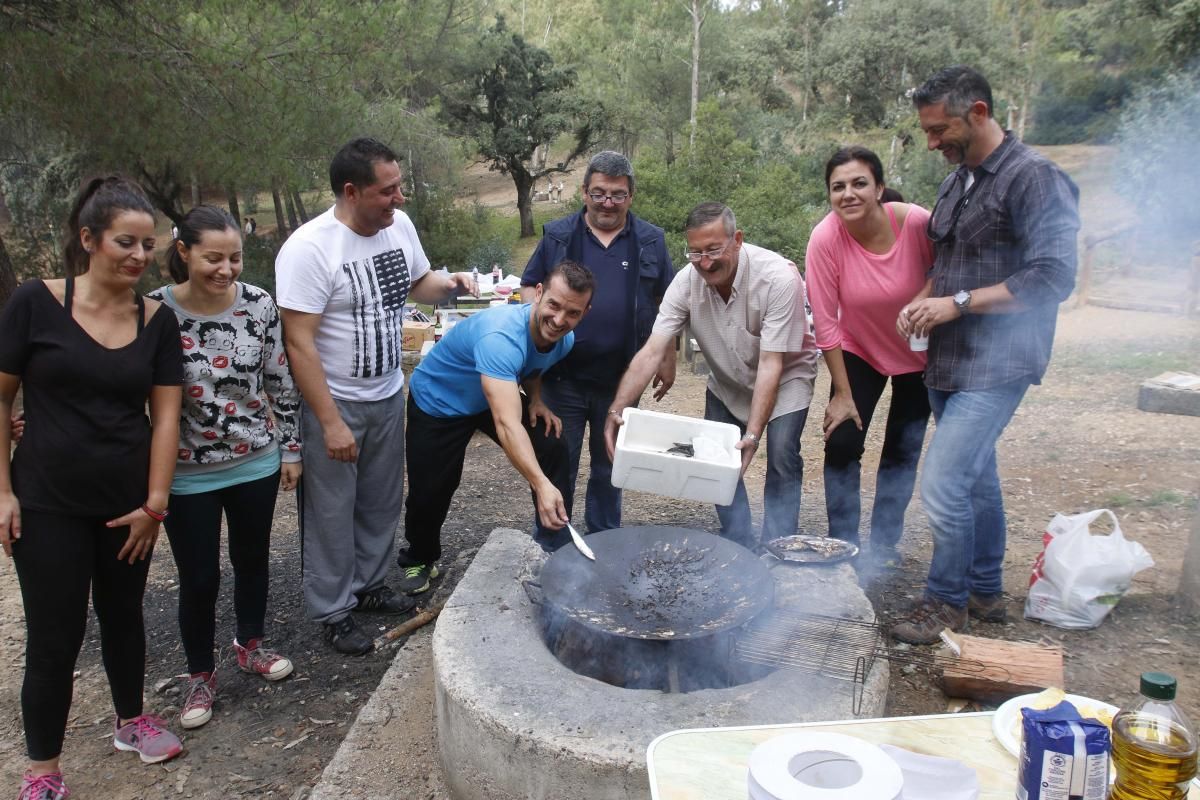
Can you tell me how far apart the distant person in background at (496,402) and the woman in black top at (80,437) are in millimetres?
1040

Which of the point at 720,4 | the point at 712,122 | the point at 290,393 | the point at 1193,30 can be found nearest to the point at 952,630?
the point at 290,393

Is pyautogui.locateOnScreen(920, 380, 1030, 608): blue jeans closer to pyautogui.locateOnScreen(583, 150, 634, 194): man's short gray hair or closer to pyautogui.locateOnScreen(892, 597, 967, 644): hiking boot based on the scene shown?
pyautogui.locateOnScreen(892, 597, 967, 644): hiking boot

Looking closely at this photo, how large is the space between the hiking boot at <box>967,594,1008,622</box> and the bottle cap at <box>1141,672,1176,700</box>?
214 centimetres

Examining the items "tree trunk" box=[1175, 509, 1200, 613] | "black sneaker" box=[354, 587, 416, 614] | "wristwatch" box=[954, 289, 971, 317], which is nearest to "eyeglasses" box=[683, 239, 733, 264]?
"wristwatch" box=[954, 289, 971, 317]

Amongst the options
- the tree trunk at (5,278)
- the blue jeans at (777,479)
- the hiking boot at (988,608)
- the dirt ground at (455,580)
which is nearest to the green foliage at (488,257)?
the tree trunk at (5,278)

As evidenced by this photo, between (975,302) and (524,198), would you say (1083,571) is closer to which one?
(975,302)

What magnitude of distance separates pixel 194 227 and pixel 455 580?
1.65 meters

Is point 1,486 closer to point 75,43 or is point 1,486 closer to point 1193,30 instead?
point 75,43

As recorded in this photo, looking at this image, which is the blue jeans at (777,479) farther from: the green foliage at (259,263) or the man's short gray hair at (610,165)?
the green foliage at (259,263)

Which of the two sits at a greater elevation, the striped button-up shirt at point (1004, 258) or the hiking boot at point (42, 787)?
the striped button-up shirt at point (1004, 258)

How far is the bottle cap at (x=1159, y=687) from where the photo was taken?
115cm

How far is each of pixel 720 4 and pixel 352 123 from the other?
25.6 meters

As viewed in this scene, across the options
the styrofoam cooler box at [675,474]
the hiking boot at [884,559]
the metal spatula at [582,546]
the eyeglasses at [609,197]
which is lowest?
the hiking boot at [884,559]

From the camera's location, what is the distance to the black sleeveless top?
2.21 meters
